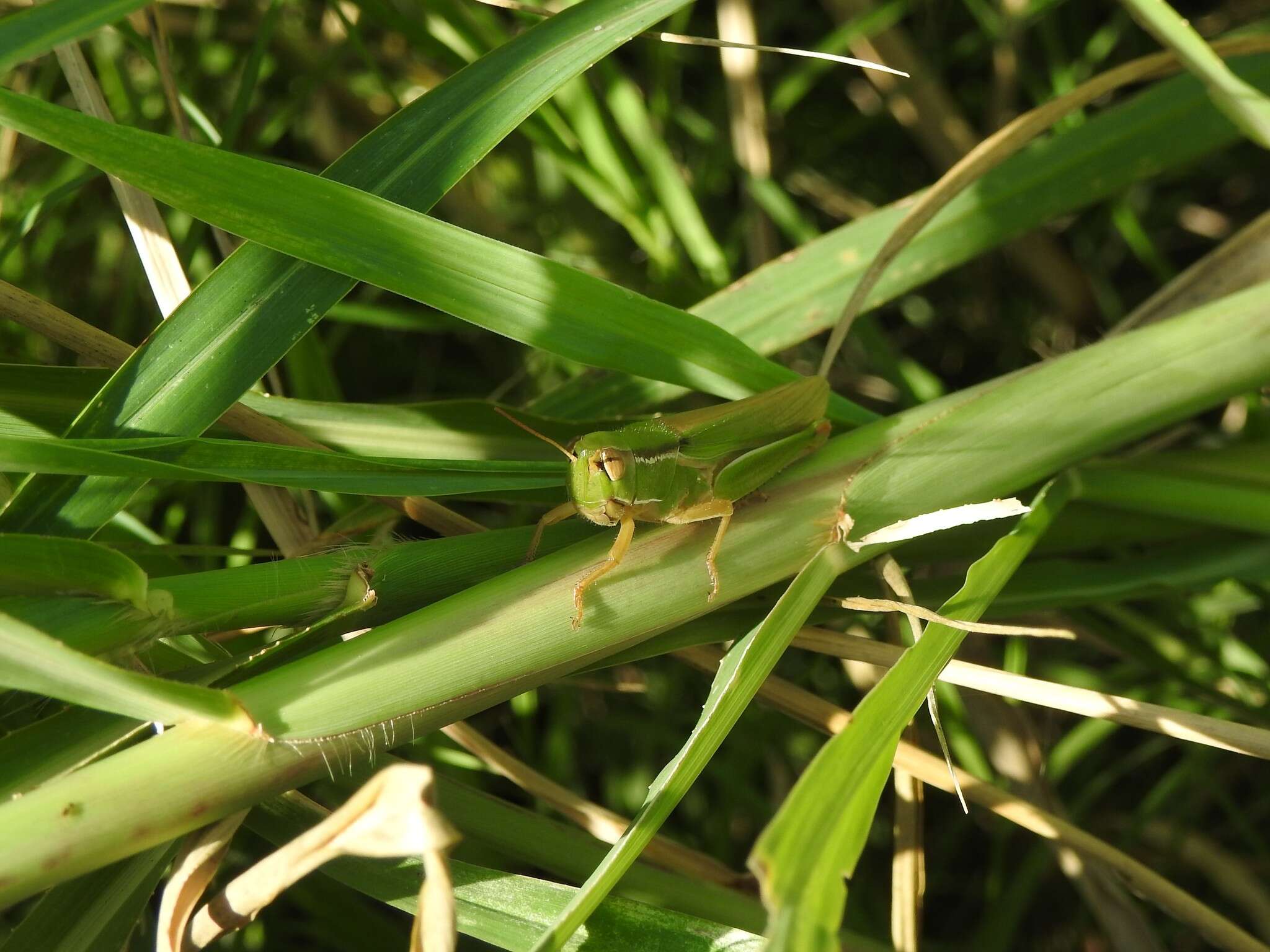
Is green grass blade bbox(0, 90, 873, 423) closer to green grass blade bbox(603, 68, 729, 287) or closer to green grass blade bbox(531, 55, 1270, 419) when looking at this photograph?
green grass blade bbox(531, 55, 1270, 419)

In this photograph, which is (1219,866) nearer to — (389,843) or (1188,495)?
(1188,495)

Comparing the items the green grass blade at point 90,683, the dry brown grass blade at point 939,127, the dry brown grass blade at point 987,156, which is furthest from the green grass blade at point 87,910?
the dry brown grass blade at point 939,127

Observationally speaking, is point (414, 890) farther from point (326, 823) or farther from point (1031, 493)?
point (1031, 493)

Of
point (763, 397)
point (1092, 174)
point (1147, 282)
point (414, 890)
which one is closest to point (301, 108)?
point (763, 397)

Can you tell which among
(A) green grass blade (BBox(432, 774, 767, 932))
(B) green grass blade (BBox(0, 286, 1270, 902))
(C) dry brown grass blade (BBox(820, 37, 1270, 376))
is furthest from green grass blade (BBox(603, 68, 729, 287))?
(A) green grass blade (BBox(432, 774, 767, 932))

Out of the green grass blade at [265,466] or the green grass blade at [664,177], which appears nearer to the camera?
the green grass blade at [265,466]

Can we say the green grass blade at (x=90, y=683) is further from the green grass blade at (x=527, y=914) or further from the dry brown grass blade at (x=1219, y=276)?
the dry brown grass blade at (x=1219, y=276)
